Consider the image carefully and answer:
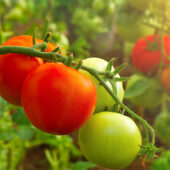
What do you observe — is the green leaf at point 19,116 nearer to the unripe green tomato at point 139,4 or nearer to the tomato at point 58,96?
the tomato at point 58,96

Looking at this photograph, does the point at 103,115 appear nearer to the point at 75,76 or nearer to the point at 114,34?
the point at 75,76

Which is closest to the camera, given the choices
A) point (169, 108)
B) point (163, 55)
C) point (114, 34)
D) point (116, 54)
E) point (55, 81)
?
point (55, 81)

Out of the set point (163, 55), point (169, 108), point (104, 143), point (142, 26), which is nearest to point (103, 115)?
point (104, 143)

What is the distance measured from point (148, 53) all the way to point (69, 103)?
0.55 metres

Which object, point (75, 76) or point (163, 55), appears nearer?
point (75, 76)

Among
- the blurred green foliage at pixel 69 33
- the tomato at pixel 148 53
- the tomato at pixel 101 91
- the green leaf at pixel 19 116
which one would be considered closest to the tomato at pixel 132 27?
the blurred green foliage at pixel 69 33

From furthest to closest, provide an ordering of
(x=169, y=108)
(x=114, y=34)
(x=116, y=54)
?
(x=114, y=34), (x=116, y=54), (x=169, y=108)

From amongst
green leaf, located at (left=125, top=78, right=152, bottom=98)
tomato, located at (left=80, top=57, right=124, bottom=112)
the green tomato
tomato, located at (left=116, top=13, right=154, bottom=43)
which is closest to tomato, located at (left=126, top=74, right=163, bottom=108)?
green leaf, located at (left=125, top=78, right=152, bottom=98)

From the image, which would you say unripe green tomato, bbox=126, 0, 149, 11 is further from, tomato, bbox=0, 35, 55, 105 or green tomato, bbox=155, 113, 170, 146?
tomato, bbox=0, 35, 55, 105

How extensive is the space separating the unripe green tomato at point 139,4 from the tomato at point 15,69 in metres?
0.76

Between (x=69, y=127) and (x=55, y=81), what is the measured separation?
0.19 feet

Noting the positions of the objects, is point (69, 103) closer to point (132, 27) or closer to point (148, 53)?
point (148, 53)

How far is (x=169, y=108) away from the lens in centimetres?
148

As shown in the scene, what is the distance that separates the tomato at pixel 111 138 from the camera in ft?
1.38
